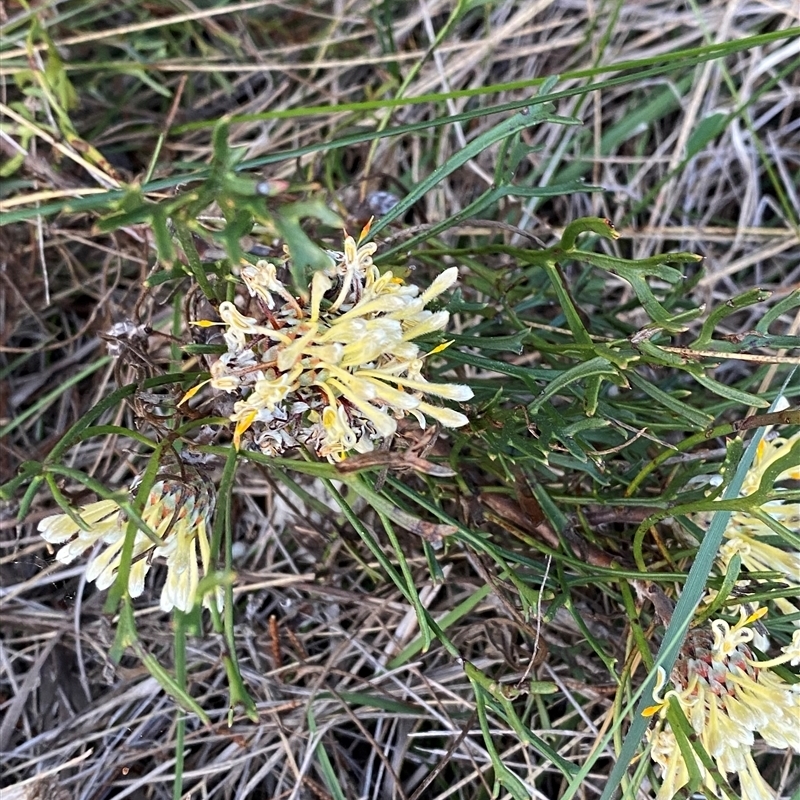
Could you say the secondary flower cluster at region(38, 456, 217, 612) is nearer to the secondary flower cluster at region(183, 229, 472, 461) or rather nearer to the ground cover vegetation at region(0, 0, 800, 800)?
the ground cover vegetation at region(0, 0, 800, 800)

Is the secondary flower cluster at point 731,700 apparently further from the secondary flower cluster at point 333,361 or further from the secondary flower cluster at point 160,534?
the secondary flower cluster at point 160,534

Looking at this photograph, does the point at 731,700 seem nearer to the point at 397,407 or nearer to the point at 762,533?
the point at 762,533

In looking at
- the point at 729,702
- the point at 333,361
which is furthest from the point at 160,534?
the point at 729,702

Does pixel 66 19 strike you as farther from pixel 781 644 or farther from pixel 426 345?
pixel 781 644

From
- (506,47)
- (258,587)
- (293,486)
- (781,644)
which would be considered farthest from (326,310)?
(506,47)

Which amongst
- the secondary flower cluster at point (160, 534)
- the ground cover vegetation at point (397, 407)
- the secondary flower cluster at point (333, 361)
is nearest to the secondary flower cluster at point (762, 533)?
the ground cover vegetation at point (397, 407)

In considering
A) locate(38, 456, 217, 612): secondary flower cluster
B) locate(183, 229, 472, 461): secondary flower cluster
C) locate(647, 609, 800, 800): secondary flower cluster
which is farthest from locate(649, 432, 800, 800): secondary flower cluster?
locate(38, 456, 217, 612): secondary flower cluster
